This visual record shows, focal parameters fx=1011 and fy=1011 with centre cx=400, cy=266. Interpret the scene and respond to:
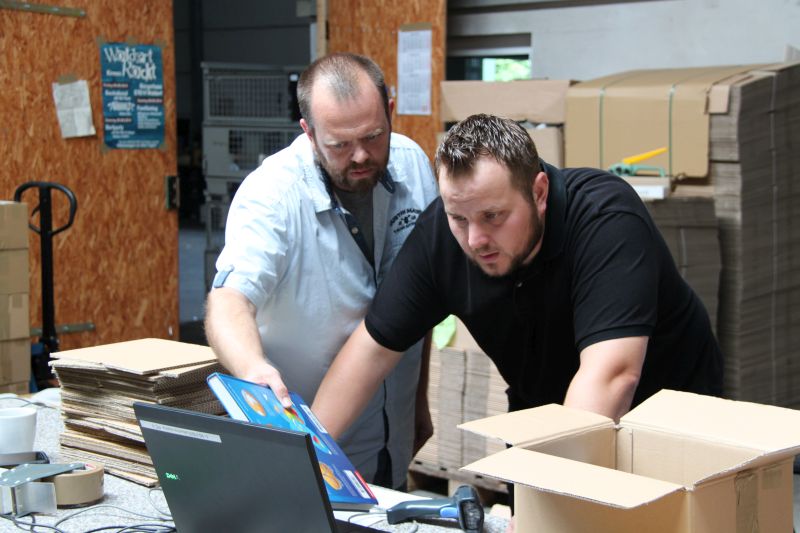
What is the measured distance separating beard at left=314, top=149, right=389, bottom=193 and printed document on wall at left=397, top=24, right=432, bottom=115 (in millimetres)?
3312

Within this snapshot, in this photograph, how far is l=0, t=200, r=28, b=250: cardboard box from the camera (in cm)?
344

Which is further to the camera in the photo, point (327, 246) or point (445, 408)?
point (445, 408)

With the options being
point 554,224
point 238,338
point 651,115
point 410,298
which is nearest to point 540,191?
point 554,224

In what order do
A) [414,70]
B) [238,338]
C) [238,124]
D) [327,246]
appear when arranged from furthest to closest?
1. [238,124]
2. [414,70]
3. [327,246]
4. [238,338]

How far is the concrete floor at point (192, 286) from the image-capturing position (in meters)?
7.79

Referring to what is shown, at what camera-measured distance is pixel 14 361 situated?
133 inches

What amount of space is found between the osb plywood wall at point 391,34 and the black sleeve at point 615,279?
11.8ft

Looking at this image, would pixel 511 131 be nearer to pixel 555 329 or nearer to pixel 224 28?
pixel 555 329

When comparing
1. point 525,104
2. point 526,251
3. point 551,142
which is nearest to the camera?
point 526,251

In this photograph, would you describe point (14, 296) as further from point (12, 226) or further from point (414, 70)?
point (414, 70)

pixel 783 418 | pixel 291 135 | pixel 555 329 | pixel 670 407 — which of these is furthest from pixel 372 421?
pixel 291 135

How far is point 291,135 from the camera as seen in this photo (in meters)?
6.92

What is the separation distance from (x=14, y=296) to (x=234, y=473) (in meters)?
2.15

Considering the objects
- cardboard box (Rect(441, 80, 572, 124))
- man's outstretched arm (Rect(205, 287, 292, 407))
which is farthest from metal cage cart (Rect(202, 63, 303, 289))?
man's outstretched arm (Rect(205, 287, 292, 407))
